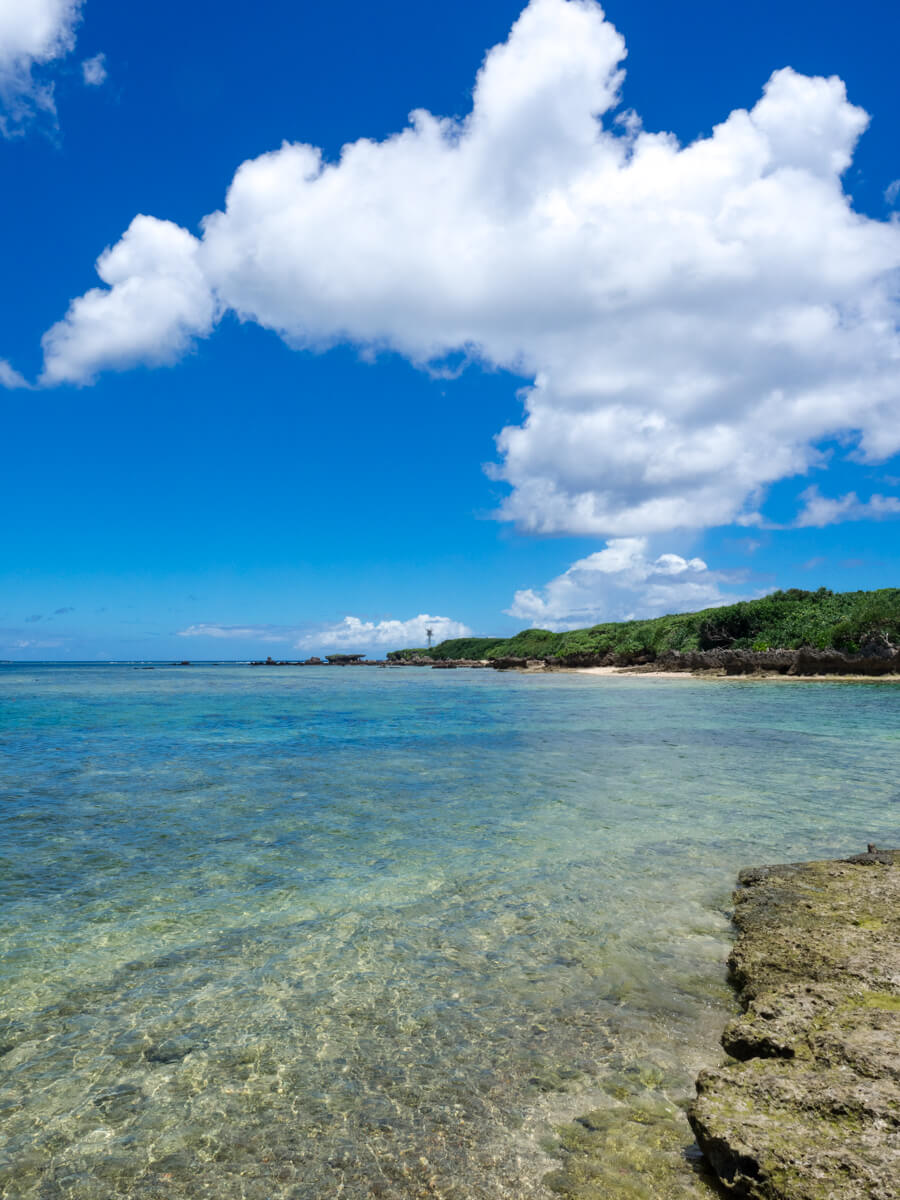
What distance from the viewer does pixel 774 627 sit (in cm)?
7894

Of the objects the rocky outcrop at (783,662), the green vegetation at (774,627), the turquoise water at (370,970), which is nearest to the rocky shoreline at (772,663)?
the rocky outcrop at (783,662)

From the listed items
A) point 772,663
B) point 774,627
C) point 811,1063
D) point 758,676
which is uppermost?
point 774,627

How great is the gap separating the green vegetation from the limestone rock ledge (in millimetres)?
60931

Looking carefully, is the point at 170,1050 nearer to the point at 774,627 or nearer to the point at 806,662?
the point at 806,662

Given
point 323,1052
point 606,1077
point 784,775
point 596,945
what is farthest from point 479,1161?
point 784,775

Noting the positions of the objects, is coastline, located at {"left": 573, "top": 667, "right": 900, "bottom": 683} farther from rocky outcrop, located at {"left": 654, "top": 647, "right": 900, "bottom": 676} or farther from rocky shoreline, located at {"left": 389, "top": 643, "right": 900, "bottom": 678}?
rocky outcrop, located at {"left": 654, "top": 647, "right": 900, "bottom": 676}

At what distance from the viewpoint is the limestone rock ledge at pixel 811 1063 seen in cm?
320

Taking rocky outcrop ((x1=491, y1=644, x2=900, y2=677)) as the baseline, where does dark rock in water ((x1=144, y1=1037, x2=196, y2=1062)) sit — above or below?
below

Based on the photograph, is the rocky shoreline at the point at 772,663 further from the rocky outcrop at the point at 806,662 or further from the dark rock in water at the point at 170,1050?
the dark rock in water at the point at 170,1050

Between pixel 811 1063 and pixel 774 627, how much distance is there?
83168mm

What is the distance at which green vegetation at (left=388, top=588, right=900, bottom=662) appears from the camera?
6150 centimetres

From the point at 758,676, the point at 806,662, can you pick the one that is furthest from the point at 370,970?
the point at 758,676

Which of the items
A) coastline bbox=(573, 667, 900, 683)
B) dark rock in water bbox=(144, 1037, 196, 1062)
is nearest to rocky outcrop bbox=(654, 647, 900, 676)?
coastline bbox=(573, 667, 900, 683)

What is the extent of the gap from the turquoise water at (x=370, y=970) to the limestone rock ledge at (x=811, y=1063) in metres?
0.31
